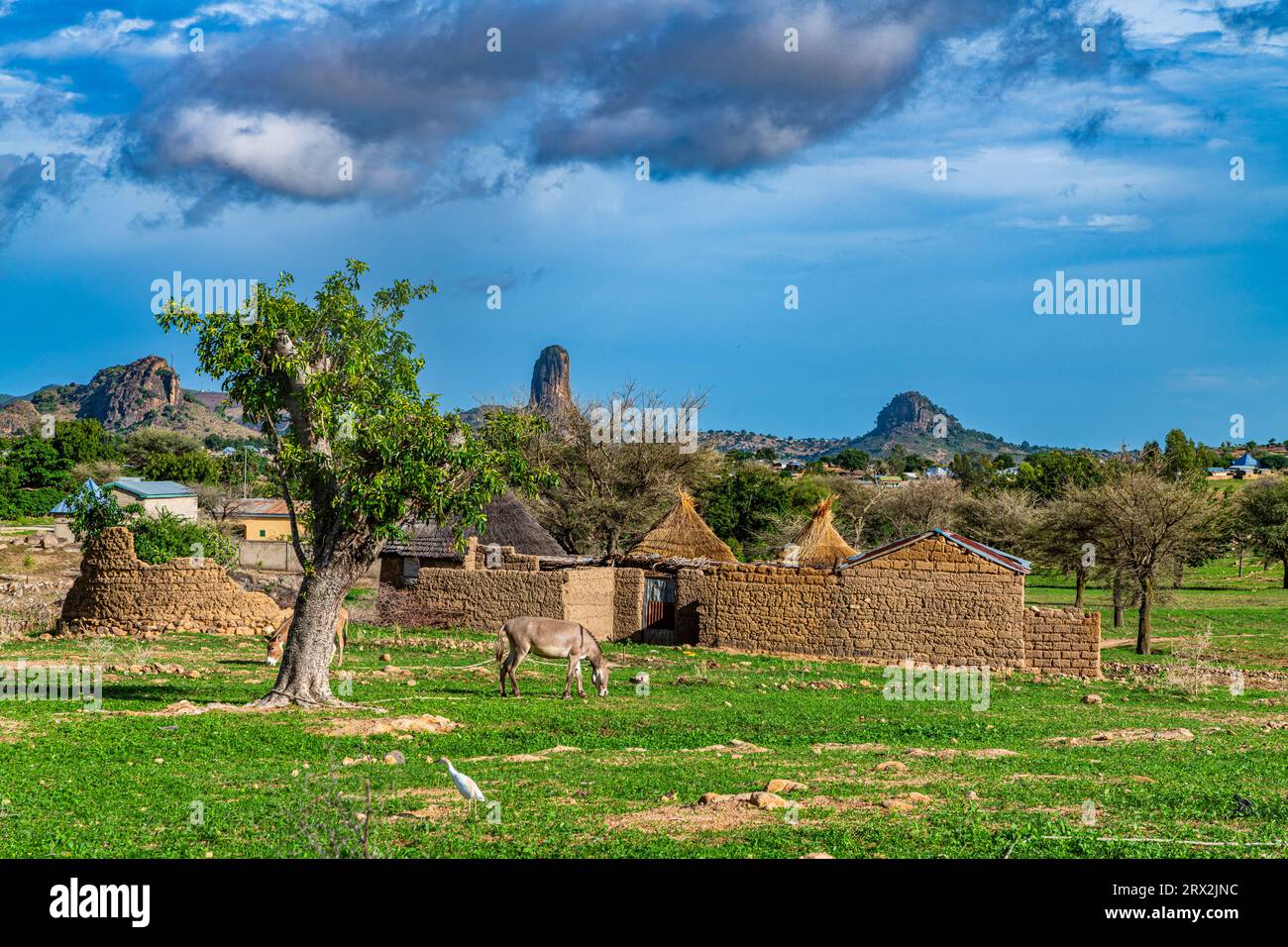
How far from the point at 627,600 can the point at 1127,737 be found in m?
17.2

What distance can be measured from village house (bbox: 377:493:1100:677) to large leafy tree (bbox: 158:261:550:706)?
3573 mm

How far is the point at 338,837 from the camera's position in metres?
7.82

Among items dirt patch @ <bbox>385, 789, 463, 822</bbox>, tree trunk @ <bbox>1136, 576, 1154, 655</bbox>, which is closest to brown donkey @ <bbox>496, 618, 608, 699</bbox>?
dirt patch @ <bbox>385, 789, 463, 822</bbox>

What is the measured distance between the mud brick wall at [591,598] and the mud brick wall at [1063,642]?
33.7 feet

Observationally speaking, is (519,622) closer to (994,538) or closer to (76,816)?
(76,816)

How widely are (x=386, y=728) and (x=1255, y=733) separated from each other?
10.8 m

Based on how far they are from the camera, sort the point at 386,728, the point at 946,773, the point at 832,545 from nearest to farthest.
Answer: the point at 946,773 → the point at 386,728 → the point at 832,545

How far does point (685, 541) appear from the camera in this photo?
1483 inches

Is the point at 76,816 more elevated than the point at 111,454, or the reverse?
the point at 111,454

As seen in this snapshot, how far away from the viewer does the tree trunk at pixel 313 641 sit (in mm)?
16250
